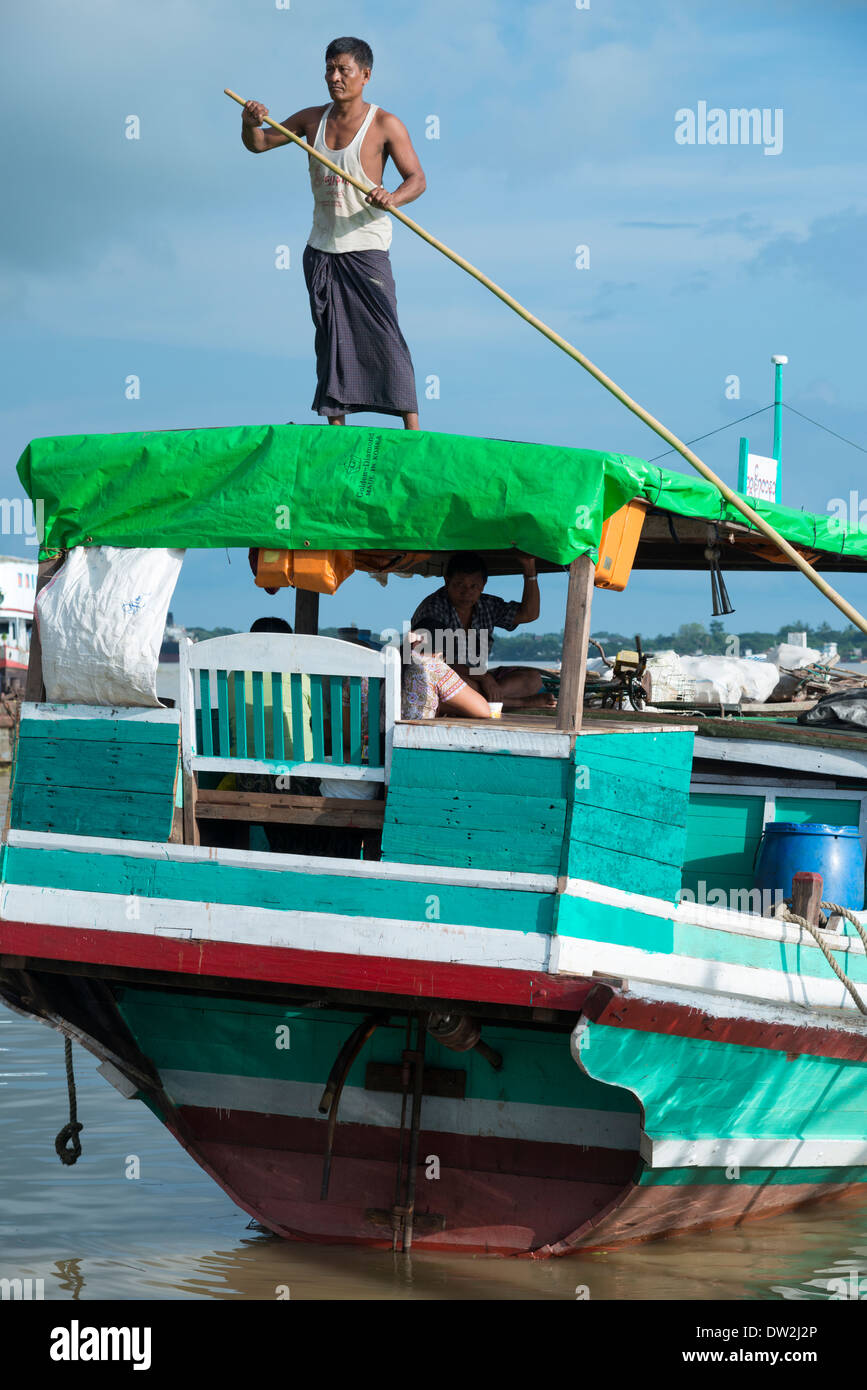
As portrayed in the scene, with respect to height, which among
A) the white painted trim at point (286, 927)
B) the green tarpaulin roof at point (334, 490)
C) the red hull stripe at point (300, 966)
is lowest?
the red hull stripe at point (300, 966)

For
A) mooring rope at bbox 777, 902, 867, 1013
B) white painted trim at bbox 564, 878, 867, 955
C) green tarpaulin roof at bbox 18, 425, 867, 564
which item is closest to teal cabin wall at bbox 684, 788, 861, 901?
white painted trim at bbox 564, 878, 867, 955

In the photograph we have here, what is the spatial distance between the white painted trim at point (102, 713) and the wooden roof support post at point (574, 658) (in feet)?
4.54

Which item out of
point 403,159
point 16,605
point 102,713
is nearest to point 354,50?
point 403,159

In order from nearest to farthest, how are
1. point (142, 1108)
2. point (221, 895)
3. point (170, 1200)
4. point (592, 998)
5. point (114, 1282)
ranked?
point (592, 998) → point (221, 895) → point (114, 1282) → point (170, 1200) → point (142, 1108)

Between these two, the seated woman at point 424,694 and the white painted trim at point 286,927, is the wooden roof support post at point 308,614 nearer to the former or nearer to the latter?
the seated woman at point 424,694

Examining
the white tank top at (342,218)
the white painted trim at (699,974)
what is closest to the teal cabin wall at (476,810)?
the white painted trim at (699,974)

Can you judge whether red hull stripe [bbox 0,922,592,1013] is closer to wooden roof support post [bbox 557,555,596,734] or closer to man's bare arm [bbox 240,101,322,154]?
wooden roof support post [bbox 557,555,596,734]

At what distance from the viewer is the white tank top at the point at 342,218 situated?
6062mm

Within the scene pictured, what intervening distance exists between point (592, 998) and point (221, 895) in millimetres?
1339

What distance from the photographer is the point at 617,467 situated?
16.8ft

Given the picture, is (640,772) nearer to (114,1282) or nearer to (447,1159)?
(447,1159)

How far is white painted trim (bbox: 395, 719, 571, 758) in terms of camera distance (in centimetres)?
498

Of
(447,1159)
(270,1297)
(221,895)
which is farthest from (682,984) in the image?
(270,1297)

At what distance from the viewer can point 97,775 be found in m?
5.46
